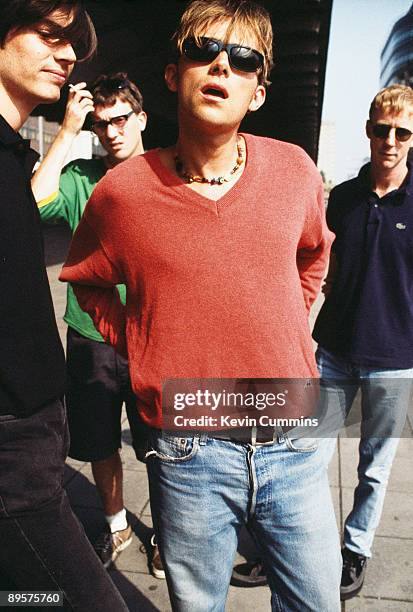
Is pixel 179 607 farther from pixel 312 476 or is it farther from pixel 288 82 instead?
pixel 288 82

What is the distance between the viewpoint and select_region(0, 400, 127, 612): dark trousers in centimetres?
145

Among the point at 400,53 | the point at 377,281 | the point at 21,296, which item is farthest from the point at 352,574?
the point at 400,53

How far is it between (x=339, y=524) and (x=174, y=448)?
195 cm

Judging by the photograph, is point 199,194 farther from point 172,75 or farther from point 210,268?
point 172,75

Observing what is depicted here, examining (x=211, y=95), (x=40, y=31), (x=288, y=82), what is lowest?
(x=211, y=95)

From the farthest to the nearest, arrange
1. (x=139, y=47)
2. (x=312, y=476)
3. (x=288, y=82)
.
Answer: (x=288, y=82)
(x=139, y=47)
(x=312, y=476)

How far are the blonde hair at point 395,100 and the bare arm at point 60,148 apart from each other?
1307 mm

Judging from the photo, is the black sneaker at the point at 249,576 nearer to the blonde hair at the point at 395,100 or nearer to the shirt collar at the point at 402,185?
the shirt collar at the point at 402,185

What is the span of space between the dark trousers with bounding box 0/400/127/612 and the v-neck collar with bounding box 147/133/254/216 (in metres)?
0.69

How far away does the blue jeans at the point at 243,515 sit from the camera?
1510 mm

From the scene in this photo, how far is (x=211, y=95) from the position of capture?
1.46 meters

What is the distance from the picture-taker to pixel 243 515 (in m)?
1.57

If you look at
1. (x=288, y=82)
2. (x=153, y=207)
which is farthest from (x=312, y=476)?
(x=288, y=82)

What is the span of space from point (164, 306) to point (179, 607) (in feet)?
2.84
